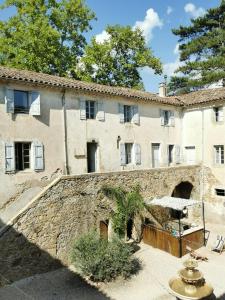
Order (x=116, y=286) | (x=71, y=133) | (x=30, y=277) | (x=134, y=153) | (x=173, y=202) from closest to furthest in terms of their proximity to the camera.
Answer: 1. (x=116, y=286)
2. (x=30, y=277)
3. (x=71, y=133)
4. (x=173, y=202)
5. (x=134, y=153)

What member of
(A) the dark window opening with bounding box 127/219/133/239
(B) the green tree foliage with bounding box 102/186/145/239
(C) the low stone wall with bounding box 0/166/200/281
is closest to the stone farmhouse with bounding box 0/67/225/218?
(C) the low stone wall with bounding box 0/166/200/281

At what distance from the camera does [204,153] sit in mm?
21547

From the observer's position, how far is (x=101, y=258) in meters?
12.5

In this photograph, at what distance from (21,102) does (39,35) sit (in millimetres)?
14009

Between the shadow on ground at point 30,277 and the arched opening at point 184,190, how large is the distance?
37.1 feet

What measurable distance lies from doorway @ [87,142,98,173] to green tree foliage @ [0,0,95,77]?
1240 cm

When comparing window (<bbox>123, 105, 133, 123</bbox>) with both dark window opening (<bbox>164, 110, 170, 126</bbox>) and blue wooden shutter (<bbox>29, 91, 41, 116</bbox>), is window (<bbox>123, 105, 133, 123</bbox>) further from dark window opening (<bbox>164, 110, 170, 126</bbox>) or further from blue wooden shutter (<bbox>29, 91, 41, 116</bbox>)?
blue wooden shutter (<bbox>29, 91, 41, 116</bbox>)

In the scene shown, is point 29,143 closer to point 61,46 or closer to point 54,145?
point 54,145

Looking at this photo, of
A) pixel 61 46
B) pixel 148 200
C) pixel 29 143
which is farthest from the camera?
pixel 61 46

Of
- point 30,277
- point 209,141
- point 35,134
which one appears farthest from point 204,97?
point 30,277

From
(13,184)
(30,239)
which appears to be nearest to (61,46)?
(13,184)

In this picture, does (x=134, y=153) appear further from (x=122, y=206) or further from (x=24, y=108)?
(x=24, y=108)

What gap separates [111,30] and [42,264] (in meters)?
24.7

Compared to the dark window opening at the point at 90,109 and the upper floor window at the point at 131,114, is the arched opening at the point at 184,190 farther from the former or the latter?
the dark window opening at the point at 90,109
